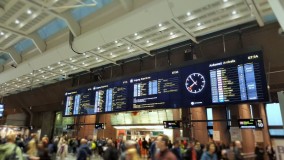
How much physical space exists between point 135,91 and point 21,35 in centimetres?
701

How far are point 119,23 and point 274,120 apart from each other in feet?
35.8

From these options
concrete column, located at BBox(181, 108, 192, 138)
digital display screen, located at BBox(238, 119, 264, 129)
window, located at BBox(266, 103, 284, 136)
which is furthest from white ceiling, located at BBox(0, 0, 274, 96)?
window, located at BBox(266, 103, 284, 136)

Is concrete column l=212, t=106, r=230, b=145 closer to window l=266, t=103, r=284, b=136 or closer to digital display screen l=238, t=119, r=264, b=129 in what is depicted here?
window l=266, t=103, r=284, b=136

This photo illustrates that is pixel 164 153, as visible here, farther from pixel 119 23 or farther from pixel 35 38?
pixel 35 38

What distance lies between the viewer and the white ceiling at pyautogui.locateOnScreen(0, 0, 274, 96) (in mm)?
8570

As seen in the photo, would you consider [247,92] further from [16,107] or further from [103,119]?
[16,107]

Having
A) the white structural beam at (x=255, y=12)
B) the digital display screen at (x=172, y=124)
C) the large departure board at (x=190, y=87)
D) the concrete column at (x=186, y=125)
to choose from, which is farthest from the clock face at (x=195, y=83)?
the white structural beam at (x=255, y=12)

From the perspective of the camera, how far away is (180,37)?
1097 centimetres

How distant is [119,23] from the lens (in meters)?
9.54

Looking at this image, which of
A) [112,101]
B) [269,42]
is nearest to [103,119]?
[112,101]

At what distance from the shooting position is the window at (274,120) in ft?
44.7

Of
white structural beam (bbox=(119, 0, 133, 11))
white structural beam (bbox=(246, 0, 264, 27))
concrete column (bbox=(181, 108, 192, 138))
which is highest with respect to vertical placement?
white structural beam (bbox=(119, 0, 133, 11))

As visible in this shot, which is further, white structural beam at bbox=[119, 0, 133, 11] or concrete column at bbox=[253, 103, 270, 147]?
concrete column at bbox=[253, 103, 270, 147]

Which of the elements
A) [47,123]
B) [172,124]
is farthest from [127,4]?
[47,123]
